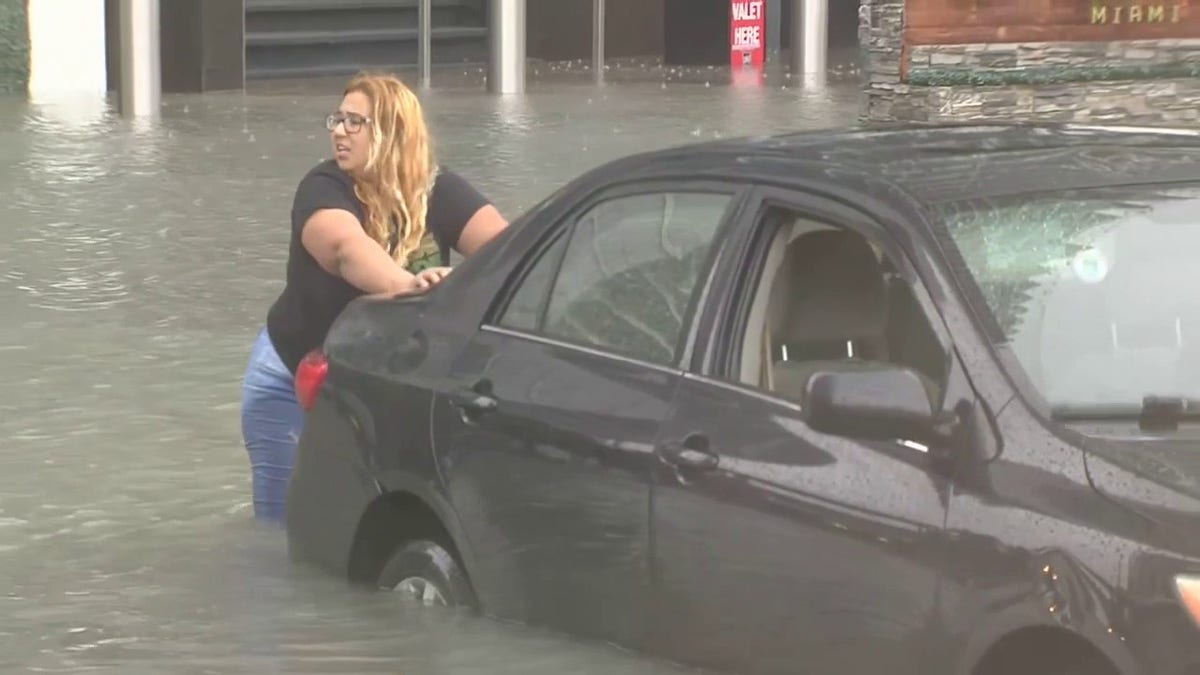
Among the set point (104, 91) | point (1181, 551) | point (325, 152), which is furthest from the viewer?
point (104, 91)

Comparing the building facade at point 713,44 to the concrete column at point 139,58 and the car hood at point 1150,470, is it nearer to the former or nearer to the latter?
the concrete column at point 139,58

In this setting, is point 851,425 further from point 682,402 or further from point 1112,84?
point 1112,84

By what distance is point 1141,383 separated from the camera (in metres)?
4.96

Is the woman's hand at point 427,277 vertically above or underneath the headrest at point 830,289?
underneath

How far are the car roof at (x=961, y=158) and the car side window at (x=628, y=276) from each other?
99 millimetres

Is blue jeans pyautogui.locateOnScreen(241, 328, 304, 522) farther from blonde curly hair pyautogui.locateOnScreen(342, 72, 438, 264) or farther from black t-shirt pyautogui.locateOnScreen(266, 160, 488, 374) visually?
blonde curly hair pyautogui.locateOnScreen(342, 72, 438, 264)

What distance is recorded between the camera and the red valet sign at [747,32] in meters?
31.8

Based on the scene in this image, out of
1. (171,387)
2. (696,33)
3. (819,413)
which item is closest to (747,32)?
(696,33)

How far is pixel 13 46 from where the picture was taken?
24.1 metres

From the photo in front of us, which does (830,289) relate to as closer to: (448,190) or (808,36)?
(448,190)

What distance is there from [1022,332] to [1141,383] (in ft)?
0.83

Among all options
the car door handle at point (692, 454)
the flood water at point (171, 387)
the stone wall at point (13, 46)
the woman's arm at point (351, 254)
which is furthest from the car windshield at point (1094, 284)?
the stone wall at point (13, 46)

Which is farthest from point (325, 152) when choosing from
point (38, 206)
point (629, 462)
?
point (629, 462)

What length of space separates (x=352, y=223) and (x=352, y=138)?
30cm
